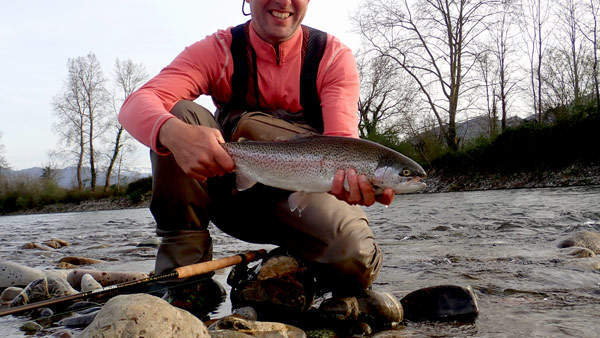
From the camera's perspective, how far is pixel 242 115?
10.1 ft

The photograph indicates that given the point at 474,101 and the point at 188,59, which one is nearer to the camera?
the point at 188,59

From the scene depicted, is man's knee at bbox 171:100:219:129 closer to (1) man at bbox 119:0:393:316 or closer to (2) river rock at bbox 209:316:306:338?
(1) man at bbox 119:0:393:316

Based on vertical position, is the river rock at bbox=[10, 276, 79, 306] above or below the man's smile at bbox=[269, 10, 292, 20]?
below

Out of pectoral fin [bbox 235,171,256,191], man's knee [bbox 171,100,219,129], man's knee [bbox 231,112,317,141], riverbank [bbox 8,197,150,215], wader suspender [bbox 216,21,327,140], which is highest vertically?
wader suspender [bbox 216,21,327,140]

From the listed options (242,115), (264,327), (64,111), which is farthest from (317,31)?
(64,111)

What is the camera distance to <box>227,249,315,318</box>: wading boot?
2771 mm

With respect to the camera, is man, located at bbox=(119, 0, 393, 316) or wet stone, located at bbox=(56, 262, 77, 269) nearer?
man, located at bbox=(119, 0, 393, 316)

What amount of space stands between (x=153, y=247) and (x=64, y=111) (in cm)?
3935

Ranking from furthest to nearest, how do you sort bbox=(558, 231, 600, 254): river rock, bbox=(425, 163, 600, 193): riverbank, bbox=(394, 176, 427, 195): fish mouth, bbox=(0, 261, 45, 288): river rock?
1. bbox=(425, 163, 600, 193): riverbank
2. bbox=(558, 231, 600, 254): river rock
3. bbox=(0, 261, 45, 288): river rock
4. bbox=(394, 176, 427, 195): fish mouth

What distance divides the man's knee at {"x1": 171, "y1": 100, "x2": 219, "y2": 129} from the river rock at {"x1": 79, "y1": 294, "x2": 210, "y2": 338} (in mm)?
1248

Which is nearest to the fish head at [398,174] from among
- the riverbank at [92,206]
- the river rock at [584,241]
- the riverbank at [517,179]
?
the river rock at [584,241]

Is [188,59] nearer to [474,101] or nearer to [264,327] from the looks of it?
[264,327]

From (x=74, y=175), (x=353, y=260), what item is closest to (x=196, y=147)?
(x=353, y=260)

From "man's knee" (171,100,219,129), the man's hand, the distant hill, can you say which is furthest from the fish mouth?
the distant hill
